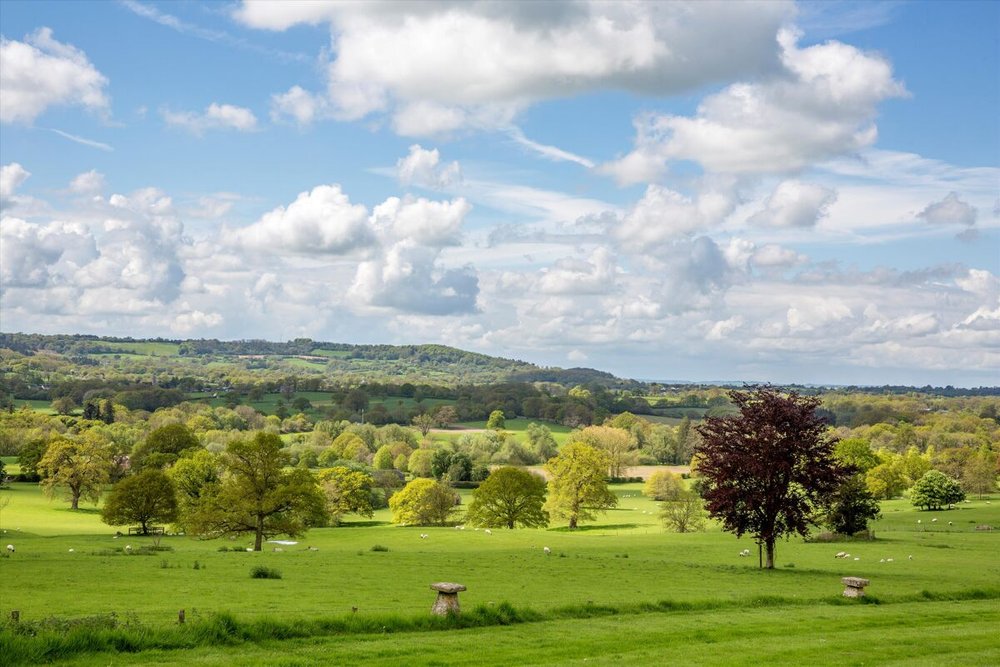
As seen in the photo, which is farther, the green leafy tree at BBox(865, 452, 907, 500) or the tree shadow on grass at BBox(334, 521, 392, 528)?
the green leafy tree at BBox(865, 452, 907, 500)

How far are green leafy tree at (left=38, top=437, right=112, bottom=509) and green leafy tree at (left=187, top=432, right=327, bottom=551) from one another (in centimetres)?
5150

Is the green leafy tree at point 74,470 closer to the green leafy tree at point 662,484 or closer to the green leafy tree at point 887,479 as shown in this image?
the green leafy tree at point 662,484

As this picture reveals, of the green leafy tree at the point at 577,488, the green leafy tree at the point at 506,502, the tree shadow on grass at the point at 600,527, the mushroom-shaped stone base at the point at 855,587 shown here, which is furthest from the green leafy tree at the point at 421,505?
the mushroom-shaped stone base at the point at 855,587

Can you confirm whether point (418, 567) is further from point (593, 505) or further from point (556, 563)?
point (593, 505)

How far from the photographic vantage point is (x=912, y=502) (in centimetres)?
10144

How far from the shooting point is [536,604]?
27000 millimetres

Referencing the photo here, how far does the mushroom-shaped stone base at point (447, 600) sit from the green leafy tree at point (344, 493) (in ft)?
256

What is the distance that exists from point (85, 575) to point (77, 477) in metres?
76.1

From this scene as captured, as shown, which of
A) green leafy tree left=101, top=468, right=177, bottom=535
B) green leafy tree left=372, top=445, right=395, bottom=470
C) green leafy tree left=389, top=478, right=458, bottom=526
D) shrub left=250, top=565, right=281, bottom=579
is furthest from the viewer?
green leafy tree left=372, top=445, right=395, bottom=470

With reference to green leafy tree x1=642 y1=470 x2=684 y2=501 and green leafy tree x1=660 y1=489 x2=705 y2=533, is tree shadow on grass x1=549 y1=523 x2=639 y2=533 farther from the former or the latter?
green leafy tree x1=642 y1=470 x2=684 y2=501

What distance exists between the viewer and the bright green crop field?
19.4m

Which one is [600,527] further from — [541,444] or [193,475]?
[541,444]

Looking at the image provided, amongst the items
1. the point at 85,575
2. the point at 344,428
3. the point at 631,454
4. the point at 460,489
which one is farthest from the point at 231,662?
the point at 344,428

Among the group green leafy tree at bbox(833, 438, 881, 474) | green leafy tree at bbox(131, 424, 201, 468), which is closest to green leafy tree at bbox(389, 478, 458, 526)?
green leafy tree at bbox(131, 424, 201, 468)
